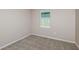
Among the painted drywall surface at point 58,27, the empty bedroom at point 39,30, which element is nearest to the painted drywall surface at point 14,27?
the empty bedroom at point 39,30

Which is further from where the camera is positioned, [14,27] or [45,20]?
[14,27]

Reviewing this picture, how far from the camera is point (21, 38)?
1362mm

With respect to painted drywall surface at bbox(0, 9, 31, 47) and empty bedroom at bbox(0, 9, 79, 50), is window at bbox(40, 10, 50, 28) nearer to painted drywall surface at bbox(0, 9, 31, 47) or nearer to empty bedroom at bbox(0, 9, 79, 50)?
empty bedroom at bbox(0, 9, 79, 50)

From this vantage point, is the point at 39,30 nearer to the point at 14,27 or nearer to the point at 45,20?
the point at 45,20

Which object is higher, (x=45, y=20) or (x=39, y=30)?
(x=45, y=20)

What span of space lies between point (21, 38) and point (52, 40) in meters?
0.51

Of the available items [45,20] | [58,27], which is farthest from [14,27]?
[58,27]

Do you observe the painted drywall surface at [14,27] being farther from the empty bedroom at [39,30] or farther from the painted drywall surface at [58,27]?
the painted drywall surface at [58,27]

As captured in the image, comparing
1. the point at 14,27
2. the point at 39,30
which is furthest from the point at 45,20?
the point at 14,27

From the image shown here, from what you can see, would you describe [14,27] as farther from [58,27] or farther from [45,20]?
[58,27]

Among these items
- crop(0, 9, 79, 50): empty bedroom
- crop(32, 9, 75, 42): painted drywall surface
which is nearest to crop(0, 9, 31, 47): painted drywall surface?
crop(0, 9, 79, 50): empty bedroom

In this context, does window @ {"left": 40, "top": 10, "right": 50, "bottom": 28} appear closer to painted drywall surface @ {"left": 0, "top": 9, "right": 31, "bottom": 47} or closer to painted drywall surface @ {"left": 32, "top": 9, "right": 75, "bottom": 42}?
painted drywall surface @ {"left": 32, "top": 9, "right": 75, "bottom": 42}
